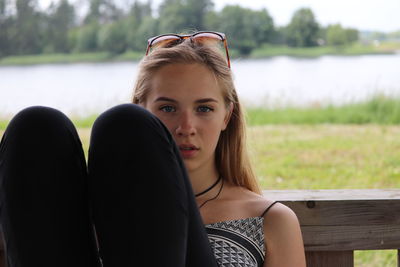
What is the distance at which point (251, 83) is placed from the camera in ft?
15.4

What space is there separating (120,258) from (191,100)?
488 millimetres

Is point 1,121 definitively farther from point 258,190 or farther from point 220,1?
point 258,190

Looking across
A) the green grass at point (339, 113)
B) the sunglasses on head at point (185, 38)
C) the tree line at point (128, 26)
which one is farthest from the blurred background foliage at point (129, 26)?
the sunglasses on head at point (185, 38)

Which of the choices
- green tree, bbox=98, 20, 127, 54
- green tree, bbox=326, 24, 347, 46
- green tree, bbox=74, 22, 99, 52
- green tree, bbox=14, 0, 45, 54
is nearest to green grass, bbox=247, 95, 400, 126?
green tree, bbox=326, 24, 347, 46

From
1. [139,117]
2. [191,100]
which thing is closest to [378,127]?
[191,100]

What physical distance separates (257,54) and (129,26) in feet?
3.57

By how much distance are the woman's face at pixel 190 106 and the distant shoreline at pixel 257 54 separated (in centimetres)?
320

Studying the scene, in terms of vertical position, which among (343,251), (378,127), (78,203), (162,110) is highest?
(162,110)

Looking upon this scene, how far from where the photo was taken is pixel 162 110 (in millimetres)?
1433

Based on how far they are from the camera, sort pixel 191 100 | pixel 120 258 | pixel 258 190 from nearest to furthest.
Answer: pixel 120 258, pixel 191 100, pixel 258 190

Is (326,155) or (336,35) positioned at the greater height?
(336,35)

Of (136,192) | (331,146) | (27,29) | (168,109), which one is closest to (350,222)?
(168,109)

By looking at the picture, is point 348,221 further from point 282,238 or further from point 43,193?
point 43,193

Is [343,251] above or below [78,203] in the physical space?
below
